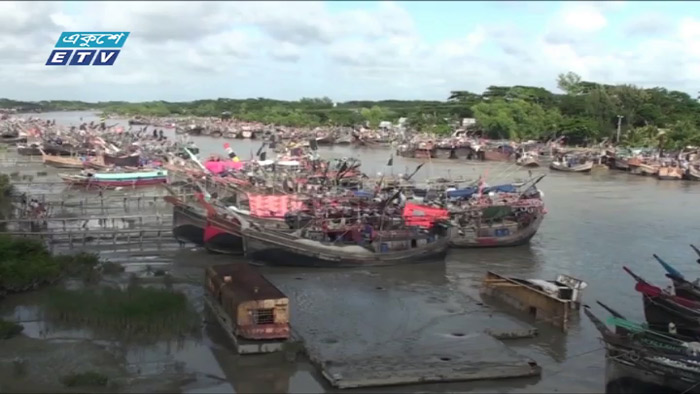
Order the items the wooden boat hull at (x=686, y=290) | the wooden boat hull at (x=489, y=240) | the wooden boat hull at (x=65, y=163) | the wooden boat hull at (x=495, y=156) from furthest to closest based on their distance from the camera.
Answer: the wooden boat hull at (x=495, y=156) → the wooden boat hull at (x=65, y=163) → the wooden boat hull at (x=489, y=240) → the wooden boat hull at (x=686, y=290)

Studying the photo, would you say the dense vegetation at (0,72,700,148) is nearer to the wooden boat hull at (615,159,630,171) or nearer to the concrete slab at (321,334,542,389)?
the wooden boat hull at (615,159,630,171)

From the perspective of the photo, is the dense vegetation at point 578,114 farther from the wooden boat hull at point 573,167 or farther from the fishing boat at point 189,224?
the fishing boat at point 189,224

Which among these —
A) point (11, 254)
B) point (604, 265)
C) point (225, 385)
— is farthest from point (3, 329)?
point (604, 265)

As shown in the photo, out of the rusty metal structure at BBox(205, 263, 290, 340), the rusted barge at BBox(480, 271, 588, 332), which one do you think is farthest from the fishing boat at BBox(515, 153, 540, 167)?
the rusty metal structure at BBox(205, 263, 290, 340)

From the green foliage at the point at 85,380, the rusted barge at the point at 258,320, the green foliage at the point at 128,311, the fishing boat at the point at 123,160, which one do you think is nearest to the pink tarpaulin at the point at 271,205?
the green foliage at the point at 128,311

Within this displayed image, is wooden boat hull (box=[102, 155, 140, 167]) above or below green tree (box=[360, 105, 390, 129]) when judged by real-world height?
below

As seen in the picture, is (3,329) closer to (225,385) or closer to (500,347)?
(225,385)

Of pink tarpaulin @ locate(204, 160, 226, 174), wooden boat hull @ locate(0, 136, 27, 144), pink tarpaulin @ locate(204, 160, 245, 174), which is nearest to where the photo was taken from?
pink tarpaulin @ locate(204, 160, 226, 174)
